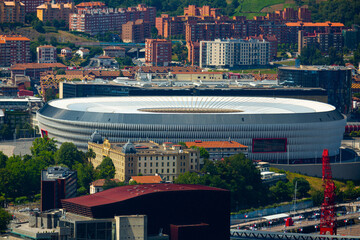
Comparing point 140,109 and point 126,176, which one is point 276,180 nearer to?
point 126,176

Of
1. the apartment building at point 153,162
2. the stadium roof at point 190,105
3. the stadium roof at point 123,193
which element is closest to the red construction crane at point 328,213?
the apartment building at point 153,162

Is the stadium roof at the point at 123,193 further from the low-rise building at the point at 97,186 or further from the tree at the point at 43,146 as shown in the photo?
the tree at the point at 43,146

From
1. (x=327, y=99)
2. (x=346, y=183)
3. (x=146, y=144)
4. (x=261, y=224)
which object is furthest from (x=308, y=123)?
(x=327, y=99)

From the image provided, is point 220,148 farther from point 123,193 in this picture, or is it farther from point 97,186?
point 123,193

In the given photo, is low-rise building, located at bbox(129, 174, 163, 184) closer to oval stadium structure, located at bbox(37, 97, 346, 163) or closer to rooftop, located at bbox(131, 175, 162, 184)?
rooftop, located at bbox(131, 175, 162, 184)

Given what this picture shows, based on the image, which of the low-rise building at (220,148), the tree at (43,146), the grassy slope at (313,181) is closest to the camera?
the grassy slope at (313,181)

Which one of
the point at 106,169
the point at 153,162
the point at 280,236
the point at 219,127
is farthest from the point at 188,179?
the point at 219,127
